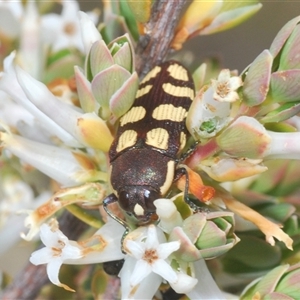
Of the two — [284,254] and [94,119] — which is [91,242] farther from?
[284,254]

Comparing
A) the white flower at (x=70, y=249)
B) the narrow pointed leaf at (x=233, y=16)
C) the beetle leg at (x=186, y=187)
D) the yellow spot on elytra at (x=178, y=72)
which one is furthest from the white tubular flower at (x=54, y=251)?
the narrow pointed leaf at (x=233, y=16)

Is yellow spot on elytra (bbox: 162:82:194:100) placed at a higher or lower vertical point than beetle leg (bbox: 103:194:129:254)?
higher

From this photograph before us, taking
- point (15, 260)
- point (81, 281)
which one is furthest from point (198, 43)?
point (81, 281)

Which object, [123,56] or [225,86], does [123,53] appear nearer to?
[123,56]

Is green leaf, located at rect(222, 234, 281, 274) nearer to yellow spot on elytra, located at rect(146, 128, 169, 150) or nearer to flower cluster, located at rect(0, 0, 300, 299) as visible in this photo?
flower cluster, located at rect(0, 0, 300, 299)

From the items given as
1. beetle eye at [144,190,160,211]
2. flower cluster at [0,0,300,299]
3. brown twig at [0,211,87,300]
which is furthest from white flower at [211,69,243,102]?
brown twig at [0,211,87,300]

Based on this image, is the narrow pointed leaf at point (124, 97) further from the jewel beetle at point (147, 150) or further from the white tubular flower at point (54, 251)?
the white tubular flower at point (54, 251)
